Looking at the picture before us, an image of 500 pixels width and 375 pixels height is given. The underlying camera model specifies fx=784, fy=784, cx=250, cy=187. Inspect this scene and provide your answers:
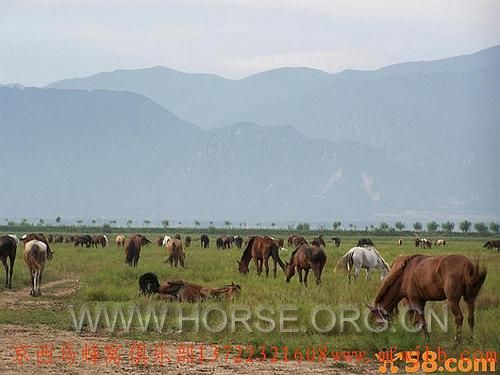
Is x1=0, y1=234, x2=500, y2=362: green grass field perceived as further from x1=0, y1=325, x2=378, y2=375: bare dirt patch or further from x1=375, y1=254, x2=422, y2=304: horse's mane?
x1=0, y1=325, x2=378, y2=375: bare dirt patch

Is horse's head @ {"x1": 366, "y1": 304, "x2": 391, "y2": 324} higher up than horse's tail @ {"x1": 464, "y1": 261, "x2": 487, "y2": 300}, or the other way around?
horse's tail @ {"x1": 464, "y1": 261, "x2": 487, "y2": 300}

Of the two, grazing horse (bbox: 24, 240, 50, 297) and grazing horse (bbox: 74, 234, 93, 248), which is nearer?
grazing horse (bbox: 24, 240, 50, 297)

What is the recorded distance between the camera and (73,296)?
2369 cm

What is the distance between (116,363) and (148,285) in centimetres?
865

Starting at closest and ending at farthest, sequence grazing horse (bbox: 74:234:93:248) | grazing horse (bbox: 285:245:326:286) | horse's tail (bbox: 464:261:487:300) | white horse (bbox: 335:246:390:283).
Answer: horse's tail (bbox: 464:261:487:300) → grazing horse (bbox: 285:245:326:286) → white horse (bbox: 335:246:390:283) → grazing horse (bbox: 74:234:93:248)

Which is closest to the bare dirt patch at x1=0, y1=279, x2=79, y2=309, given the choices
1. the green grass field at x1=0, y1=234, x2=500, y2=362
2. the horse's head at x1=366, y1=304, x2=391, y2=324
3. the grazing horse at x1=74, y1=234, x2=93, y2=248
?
the green grass field at x1=0, y1=234, x2=500, y2=362

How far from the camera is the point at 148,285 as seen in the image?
21422 mm

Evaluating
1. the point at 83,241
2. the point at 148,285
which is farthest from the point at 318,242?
the point at 148,285

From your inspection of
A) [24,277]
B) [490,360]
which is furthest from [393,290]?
[24,277]

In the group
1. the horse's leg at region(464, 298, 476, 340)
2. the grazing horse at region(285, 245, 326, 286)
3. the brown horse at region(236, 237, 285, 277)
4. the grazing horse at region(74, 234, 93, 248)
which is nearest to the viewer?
the horse's leg at region(464, 298, 476, 340)

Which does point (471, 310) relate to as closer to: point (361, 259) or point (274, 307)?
point (274, 307)

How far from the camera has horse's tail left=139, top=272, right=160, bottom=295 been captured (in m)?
21.3

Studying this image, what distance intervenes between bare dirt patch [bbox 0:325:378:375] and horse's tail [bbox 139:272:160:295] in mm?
6114

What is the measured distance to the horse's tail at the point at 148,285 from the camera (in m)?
21.3
